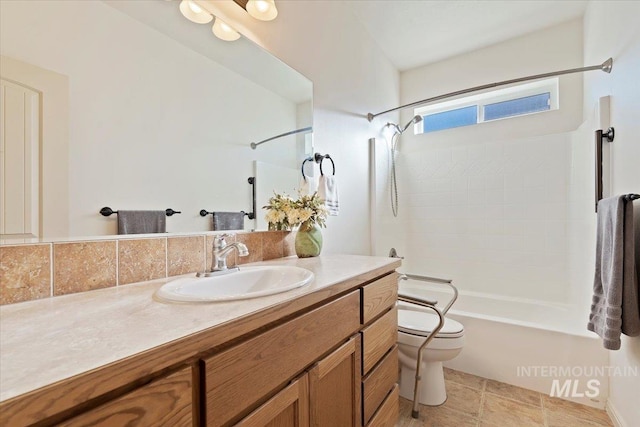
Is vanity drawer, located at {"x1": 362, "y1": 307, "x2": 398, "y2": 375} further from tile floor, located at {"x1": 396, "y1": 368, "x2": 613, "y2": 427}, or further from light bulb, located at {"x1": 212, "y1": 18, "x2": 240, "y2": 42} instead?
light bulb, located at {"x1": 212, "y1": 18, "x2": 240, "y2": 42}

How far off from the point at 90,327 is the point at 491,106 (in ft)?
10.6

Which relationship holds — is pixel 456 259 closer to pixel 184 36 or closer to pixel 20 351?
pixel 184 36

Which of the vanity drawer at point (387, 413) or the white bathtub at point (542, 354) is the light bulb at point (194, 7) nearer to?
the vanity drawer at point (387, 413)

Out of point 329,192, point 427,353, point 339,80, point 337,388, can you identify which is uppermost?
point 339,80

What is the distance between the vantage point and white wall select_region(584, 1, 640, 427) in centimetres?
131

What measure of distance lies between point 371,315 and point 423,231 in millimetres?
1899

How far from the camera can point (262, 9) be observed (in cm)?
139

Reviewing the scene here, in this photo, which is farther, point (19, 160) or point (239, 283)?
point (239, 283)

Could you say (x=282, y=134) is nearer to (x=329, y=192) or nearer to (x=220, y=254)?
(x=329, y=192)

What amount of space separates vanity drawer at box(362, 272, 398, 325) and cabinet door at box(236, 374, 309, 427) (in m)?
0.40

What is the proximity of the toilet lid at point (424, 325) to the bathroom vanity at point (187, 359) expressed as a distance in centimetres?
69

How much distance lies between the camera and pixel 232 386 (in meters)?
0.60

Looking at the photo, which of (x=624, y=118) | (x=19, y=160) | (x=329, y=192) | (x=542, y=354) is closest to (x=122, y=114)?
(x=19, y=160)

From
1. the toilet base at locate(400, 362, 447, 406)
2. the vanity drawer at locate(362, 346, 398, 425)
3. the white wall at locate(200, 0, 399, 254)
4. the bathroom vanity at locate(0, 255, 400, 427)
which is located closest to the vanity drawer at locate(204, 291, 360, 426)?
the bathroom vanity at locate(0, 255, 400, 427)
